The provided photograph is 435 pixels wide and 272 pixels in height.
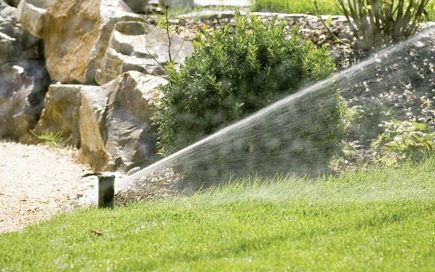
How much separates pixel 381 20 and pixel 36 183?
4.38 meters

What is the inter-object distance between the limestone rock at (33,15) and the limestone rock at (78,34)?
0.09 m

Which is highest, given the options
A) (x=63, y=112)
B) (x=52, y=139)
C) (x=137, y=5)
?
(x=137, y=5)

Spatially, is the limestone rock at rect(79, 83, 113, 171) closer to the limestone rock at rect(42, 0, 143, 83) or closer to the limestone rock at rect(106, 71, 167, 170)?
the limestone rock at rect(106, 71, 167, 170)

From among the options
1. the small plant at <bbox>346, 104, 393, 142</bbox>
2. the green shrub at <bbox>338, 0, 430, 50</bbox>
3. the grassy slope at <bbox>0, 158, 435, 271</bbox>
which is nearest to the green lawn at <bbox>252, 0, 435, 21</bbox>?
the green shrub at <bbox>338, 0, 430, 50</bbox>

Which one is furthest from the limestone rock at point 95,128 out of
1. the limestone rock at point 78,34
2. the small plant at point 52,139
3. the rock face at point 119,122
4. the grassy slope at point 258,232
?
the grassy slope at point 258,232

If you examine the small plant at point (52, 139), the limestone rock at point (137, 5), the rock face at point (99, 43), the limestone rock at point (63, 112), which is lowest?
the small plant at point (52, 139)

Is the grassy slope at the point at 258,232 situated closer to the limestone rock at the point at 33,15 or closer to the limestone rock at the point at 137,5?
the limestone rock at the point at 137,5

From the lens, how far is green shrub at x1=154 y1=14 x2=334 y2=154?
8227 millimetres

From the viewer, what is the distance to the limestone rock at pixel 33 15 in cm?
1219

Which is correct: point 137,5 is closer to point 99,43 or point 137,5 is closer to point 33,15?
point 99,43

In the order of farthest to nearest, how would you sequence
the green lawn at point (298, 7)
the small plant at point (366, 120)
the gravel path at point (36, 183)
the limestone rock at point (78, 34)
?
the green lawn at point (298, 7) → the limestone rock at point (78, 34) → the small plant at point (366, 120) → the gravel path at point (36, 183)

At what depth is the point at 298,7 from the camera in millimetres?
11812

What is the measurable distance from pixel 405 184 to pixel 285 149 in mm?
1164

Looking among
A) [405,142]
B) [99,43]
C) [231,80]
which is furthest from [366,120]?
[99,43]
